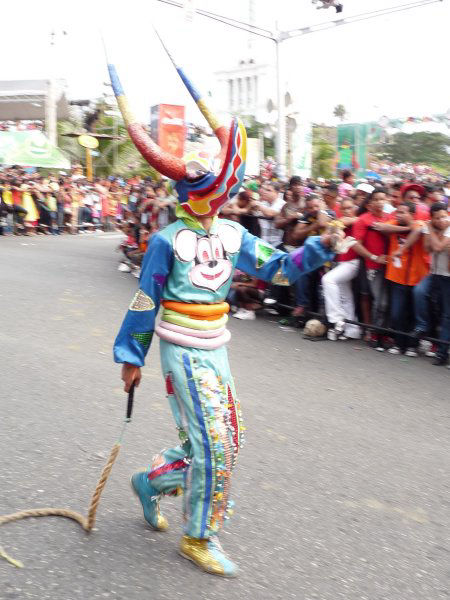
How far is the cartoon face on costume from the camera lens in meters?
3.33

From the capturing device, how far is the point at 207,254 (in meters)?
3.40

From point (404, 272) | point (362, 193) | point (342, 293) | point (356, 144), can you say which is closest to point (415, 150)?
point (356, 144)

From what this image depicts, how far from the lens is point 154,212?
44.2ft

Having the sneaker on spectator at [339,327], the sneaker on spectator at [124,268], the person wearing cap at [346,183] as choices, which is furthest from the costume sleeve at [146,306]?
the sneaker on spectator at [124,268]

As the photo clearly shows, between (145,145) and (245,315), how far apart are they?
674cm

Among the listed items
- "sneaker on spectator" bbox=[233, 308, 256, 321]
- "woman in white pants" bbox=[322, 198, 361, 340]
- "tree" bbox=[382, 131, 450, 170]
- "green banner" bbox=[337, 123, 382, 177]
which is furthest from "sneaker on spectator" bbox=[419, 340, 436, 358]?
A: "tree" bbox=[382, 131, 450, 170]

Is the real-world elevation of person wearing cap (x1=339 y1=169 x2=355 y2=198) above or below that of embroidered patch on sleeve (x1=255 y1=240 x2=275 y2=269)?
above

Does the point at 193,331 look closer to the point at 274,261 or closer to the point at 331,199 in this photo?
the point at 274,261

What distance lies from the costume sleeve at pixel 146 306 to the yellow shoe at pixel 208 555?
2.79 ft

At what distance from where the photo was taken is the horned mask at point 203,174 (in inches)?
129

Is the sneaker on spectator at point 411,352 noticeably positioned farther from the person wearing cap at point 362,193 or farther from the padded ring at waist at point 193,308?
the padded ring at waist at point 193,308

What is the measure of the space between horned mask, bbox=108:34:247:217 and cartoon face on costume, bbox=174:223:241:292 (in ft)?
0.39

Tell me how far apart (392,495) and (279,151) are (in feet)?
58.2

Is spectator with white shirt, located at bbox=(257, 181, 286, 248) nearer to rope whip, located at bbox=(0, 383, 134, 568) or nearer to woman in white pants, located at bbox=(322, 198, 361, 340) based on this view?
woman in white pants, located at bbox=(322, 198, 361, 340)
